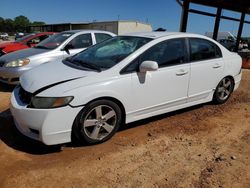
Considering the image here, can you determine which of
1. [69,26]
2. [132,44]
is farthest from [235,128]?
[69,26]

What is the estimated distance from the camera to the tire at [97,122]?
3.56 metres

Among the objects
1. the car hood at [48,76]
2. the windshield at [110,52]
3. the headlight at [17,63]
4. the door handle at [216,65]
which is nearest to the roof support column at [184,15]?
the door handle at [216,65]

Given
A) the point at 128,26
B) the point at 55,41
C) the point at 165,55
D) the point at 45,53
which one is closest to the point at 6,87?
the point at 45,53

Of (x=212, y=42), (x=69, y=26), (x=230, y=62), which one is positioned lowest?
(x=69, y=26)

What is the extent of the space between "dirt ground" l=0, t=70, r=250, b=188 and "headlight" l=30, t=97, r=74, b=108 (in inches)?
25.8

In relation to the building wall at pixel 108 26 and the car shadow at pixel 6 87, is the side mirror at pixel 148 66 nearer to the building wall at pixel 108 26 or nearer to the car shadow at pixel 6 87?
the car shadow at pixel 6 87

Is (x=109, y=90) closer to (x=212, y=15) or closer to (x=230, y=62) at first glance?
(x=230, y=62)

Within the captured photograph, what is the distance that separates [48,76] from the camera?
3.83m

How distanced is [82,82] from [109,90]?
0.38m

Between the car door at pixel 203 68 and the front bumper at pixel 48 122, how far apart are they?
2251mm

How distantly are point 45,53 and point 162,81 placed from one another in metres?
3.63

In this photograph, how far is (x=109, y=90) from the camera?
369 centimetres

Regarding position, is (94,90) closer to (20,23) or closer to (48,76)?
(48,76)

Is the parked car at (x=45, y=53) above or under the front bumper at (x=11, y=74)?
above
